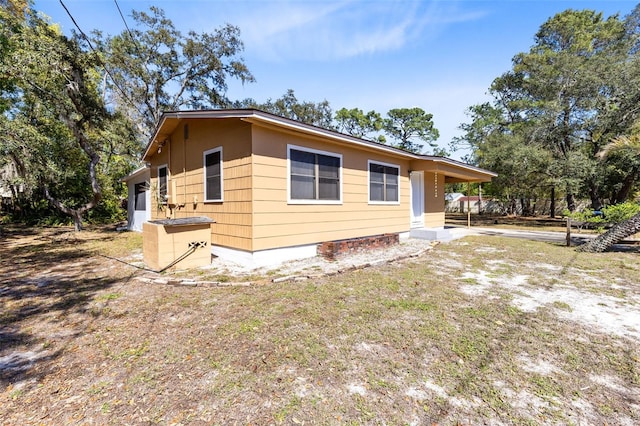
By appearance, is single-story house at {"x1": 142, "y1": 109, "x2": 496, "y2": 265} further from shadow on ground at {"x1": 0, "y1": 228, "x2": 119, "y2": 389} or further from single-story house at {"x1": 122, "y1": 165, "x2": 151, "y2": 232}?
shadow on ground at {"x1": 0, "y1": 228, "x2": 119, "y2": 389}

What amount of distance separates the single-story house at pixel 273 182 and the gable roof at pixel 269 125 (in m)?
0.02

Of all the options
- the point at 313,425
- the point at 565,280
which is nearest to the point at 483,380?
the point at 313,425

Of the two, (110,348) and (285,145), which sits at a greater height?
(285,145)

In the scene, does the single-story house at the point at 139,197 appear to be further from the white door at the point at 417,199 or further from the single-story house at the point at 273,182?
the white door at the point at 417,199

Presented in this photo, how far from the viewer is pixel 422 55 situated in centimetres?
940

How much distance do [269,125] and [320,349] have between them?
14.3 ft

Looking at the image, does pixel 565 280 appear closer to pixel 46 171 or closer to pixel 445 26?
pixel 445 26

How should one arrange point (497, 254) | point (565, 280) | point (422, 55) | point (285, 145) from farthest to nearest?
point (422, 55), point (497, 254), point (285, 145), point (565, 280)

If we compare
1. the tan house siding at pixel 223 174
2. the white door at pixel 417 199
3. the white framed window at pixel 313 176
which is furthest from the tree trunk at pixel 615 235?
the tan house siding at pixel 223 174

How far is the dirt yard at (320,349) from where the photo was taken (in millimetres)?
1870

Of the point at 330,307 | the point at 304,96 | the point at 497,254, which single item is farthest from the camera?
the point at 304,96

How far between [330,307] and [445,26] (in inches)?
338

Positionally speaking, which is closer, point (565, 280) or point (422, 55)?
point (565, 280)

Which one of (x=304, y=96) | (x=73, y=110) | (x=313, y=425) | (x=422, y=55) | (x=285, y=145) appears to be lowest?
(x=313, y=425)
